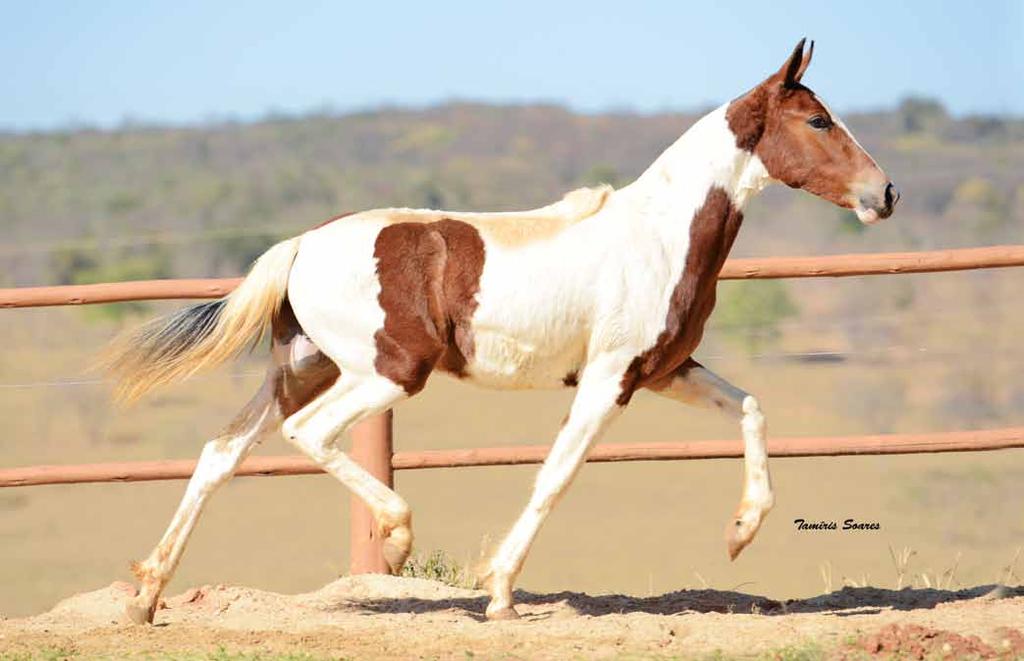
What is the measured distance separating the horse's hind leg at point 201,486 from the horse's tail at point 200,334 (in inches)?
9.9

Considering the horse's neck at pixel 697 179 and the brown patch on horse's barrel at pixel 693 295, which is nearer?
the brown patch on horse's barrel at pixel 693 295

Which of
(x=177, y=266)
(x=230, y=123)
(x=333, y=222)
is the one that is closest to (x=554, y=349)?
(x=333, y=222)

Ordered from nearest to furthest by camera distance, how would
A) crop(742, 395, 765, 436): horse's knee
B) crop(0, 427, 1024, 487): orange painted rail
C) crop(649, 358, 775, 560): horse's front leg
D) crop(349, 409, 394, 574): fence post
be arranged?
1. crop(649, 358, 775, 560): horse's front leg
2. crop(742, 395, 765, 436): horse's knee
3. crop(0, 427, 1024, 487): orange painted rail
4. crop(349, 409, 394, 574): fence post

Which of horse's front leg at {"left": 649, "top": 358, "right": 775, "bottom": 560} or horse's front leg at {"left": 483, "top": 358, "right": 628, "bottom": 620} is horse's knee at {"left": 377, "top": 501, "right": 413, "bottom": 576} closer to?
horse's front leg at {"left": 483, "top": 358, "right": 628, "bottom": 620}

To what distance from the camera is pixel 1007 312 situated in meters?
21.8

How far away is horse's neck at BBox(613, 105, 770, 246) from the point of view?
5566 mm

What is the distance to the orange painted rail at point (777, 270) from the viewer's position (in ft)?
20.4

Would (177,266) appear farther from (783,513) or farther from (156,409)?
(783,513)

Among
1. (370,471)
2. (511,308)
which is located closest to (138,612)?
(370,471)

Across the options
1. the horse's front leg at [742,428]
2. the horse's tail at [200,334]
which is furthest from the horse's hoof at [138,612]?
the horse's front leg at [742,428]

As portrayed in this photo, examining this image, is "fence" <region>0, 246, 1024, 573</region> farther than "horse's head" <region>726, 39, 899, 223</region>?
Yes

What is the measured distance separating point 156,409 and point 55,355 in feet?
7.47

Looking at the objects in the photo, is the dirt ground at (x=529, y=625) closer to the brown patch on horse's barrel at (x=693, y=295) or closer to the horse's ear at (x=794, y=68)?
the brown patch on horse's barrel at (x=693, y=295)

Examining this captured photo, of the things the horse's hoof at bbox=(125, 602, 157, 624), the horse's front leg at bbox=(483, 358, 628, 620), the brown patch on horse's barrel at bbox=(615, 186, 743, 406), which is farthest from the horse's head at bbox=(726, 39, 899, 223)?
the horse's hoof at bbox=(125, 602, 157, 624)
